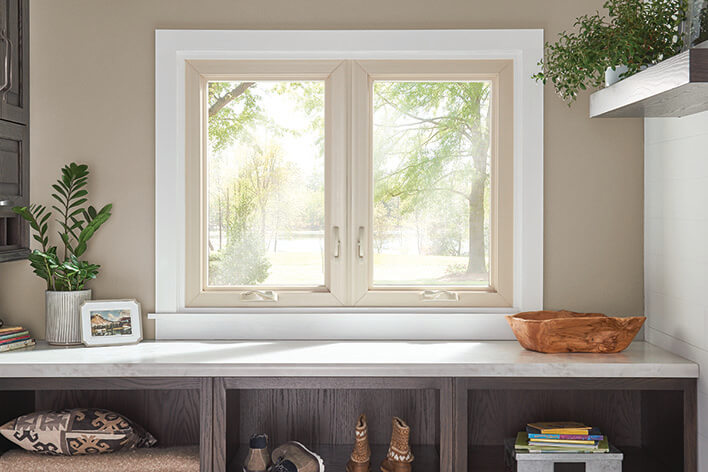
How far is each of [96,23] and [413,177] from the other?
4.66 ft

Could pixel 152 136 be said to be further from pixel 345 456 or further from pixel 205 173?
pixel 345 456

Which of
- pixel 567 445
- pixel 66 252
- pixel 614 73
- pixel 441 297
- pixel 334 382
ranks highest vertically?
pixel 614 73

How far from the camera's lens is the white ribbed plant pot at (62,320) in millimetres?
2535

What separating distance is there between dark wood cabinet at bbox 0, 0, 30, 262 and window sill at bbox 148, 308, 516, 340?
60 centimetres

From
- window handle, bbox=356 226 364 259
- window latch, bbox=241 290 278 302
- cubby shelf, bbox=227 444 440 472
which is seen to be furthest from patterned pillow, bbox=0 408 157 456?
window handle, bbox=356 226 364 259

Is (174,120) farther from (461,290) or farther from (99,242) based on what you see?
(461,290)

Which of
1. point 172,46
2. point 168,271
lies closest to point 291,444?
point 168,271

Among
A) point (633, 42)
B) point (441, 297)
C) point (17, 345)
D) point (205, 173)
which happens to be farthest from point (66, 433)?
→ point (633, 42)

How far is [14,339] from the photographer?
248 centimetres

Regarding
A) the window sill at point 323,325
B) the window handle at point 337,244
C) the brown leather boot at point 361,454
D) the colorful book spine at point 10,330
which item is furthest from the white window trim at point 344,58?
the colorful book spine at point 10,330

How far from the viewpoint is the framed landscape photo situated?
8.26 feet

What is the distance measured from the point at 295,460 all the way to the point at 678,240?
158cm

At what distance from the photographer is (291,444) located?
A: 2.47 meters

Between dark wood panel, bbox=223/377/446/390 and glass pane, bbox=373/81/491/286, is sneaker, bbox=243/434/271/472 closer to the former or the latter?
dark wood panel, bbox=223/377/446/390
